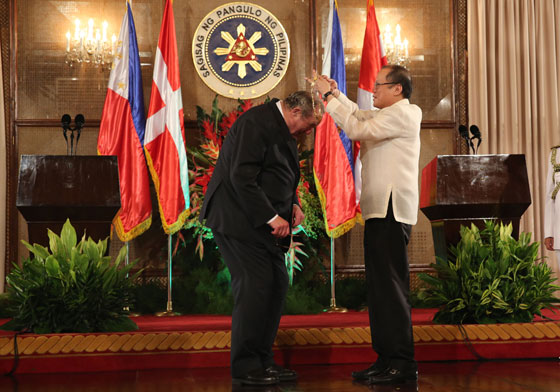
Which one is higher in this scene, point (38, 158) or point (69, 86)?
point (69, 86)

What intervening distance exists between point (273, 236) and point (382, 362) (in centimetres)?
83

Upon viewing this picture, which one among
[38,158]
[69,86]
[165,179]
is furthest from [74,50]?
[38,158]

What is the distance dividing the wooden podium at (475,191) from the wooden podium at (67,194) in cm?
226

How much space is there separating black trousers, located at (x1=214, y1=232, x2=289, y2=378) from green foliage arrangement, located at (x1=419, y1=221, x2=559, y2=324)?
128 cm

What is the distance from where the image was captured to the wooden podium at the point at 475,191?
4172mm

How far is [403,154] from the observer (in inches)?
124

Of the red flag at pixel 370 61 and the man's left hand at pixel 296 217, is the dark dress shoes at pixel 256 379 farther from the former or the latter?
the red flag at pixel 370 61

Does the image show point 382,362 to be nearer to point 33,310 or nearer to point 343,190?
point 33,310

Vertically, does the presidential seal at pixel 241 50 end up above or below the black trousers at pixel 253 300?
above

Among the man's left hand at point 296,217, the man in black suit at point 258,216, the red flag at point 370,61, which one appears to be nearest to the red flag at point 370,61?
the red flag at point 370,61

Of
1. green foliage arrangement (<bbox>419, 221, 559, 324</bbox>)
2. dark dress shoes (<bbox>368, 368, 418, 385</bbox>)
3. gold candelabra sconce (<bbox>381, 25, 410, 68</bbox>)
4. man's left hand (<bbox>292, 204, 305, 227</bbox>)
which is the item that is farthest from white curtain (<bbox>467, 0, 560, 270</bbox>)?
dark dress shoes (<bbox>368, 368, 418, 385</bbox>)

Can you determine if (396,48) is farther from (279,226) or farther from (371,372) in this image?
(371,372)

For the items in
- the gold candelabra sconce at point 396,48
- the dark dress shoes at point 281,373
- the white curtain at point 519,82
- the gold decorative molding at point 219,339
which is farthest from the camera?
the white curtain at point 519,82

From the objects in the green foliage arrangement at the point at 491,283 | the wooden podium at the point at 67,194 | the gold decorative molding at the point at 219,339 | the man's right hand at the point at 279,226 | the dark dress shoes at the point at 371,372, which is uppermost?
the wooden podium at the point at 67,194
